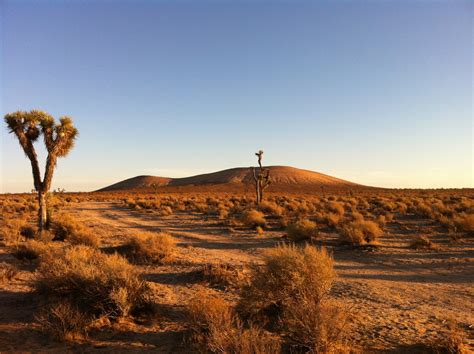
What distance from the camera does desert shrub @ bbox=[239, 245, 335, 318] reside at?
5.93 metres

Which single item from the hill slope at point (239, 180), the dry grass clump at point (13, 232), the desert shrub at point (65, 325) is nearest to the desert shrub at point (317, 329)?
the desert shrub at point (65, 325)

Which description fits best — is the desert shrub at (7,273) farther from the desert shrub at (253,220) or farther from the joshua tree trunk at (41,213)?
the desert shrub at (253,220)

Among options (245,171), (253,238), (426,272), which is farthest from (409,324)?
(245,171)

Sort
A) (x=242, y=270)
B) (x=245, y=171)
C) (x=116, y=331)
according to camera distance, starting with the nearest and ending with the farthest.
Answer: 1. (x=116, y=331)
2. (x=242, y=270)
3. (x=245, y=171)

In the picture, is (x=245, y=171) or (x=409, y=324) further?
(x=245, y=171)

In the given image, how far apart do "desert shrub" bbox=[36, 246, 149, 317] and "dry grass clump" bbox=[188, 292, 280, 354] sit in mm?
1289

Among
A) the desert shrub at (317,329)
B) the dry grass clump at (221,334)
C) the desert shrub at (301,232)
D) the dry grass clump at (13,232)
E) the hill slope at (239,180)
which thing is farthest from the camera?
the hill slope at (239,180)

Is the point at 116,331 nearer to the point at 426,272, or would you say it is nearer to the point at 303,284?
the point at 303,284

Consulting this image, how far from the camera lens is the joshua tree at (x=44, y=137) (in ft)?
51.1

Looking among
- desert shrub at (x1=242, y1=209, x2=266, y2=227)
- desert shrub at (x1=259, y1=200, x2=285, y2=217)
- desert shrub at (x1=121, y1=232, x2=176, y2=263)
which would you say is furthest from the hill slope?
desert shrub at (x1=121, y1=232, x2=176, y2=263)

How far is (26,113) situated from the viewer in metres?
16.0

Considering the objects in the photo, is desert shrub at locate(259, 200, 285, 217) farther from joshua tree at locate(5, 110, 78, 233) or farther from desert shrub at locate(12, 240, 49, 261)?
desert shrub at locate(12, 240, 49, 261)

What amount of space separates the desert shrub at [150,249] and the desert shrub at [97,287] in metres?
3.97

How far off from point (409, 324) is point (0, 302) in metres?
7.69
